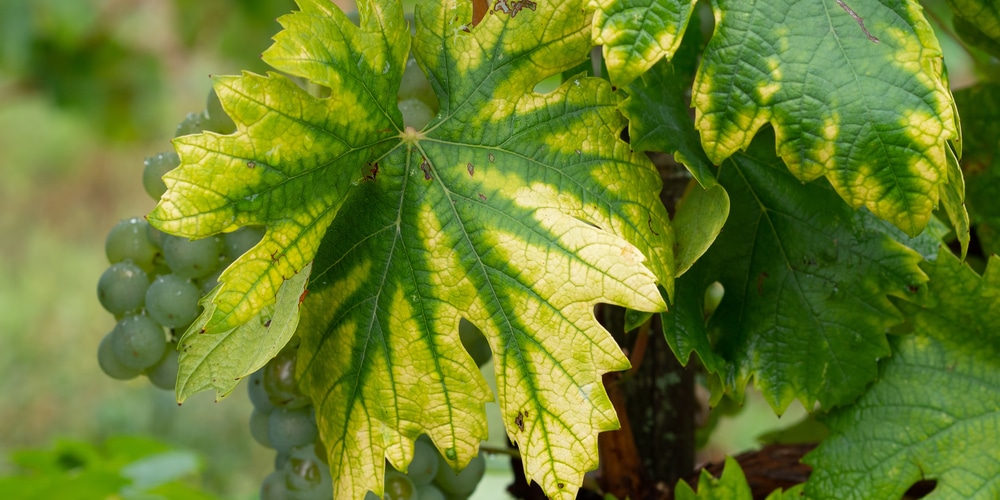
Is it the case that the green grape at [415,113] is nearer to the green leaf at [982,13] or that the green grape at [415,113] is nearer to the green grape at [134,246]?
the green grape at [134,246]

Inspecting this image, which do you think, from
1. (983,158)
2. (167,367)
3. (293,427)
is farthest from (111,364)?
(983,158)

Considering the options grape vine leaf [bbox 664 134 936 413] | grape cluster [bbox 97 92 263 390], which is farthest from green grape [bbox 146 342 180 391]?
grape vine leaf [bbox 664 134 936 413]

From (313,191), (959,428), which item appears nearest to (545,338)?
(313,191)

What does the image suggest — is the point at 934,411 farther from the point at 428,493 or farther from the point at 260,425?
the point at 260,425

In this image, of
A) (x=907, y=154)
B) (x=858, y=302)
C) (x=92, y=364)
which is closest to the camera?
(x=907, y=154)

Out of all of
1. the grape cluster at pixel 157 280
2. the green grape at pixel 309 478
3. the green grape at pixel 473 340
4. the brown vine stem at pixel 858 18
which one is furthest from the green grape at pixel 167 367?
the brown vine stem at pixel 858 18

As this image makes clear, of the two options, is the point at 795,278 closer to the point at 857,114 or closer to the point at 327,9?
the point at 857,114

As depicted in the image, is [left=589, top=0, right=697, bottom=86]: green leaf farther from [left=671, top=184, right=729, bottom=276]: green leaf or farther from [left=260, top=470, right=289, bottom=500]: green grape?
[left=260, top=470, right=289, bottom=500]: green grape
